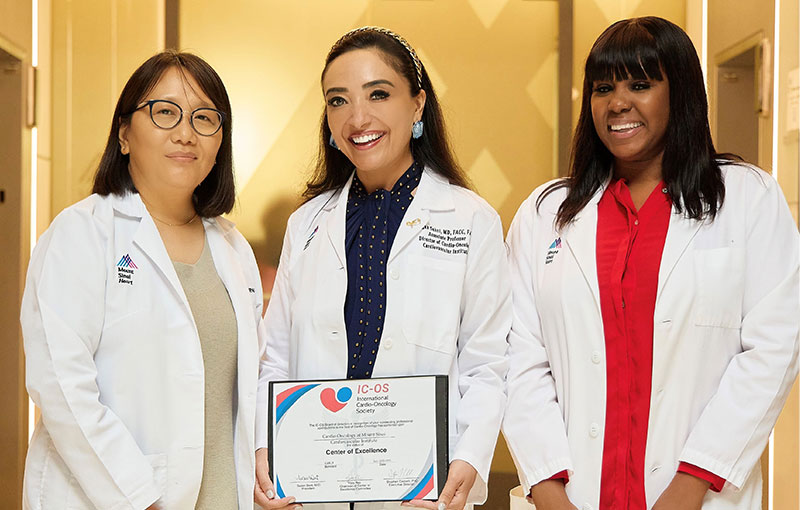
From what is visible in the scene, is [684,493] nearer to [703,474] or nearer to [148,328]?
[703,474]

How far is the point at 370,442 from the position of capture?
2.08m

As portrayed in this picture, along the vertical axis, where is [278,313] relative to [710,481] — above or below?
above

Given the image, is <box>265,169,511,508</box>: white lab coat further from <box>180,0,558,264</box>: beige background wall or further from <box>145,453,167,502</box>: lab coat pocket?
<box>180,0,558,264</box>: beige background wall

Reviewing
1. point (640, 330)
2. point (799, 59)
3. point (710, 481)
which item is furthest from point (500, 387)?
point (799, 59)

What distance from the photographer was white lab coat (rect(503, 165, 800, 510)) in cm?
208

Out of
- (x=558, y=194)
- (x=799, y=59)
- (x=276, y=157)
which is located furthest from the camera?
(x=276, y=157)

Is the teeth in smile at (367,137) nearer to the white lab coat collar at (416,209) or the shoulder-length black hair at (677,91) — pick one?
the white lab coat collar at (416,209)

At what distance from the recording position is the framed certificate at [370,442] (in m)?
2.07

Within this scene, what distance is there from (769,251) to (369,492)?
1157 mm

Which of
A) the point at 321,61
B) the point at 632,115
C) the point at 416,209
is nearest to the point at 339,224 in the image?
the point at 416,209

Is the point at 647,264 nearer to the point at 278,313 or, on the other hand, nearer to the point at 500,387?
the point at 500,387

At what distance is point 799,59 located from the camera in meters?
3.58

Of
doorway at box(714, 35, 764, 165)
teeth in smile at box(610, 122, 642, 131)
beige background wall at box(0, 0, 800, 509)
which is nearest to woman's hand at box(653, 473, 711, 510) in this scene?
teeth in smile at box(610, 122, 642, 131)

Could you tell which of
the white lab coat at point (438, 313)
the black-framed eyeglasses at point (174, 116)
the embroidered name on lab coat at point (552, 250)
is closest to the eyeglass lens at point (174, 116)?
the black-framed eyeglasses at point (174, 116)
